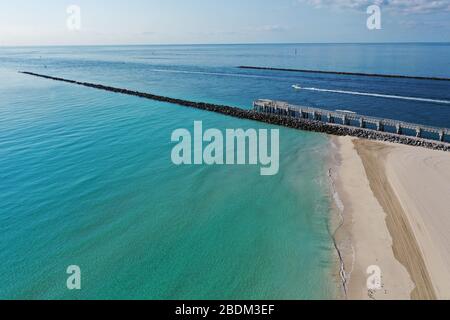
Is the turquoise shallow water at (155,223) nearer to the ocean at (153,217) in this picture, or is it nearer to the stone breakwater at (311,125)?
the ocean at (153,217)

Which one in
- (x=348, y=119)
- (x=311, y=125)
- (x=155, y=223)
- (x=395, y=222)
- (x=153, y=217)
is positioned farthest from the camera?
(x=348, y=119)

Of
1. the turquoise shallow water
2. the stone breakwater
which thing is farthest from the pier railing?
the turquoise shallow water

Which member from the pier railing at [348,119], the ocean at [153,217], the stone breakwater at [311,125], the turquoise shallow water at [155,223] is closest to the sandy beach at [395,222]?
the ocean at [153,217]

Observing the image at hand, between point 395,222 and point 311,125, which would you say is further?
point 311,125

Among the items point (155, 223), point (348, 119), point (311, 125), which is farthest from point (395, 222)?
point (348, 119)

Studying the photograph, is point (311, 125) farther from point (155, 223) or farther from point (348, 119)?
point (155, 223)

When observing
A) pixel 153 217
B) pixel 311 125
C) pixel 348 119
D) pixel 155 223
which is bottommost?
pixel 155 223
